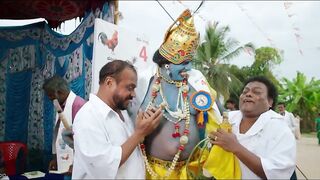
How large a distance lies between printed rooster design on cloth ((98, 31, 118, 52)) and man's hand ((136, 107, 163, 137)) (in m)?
3.13

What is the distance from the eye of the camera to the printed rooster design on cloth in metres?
4.89

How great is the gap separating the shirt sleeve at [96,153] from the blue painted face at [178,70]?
0.66m

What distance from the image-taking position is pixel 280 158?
193cm

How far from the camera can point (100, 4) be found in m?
5.13

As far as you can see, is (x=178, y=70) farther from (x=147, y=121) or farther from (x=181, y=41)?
(x=147, y=121)

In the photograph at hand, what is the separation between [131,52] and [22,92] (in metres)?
2.83

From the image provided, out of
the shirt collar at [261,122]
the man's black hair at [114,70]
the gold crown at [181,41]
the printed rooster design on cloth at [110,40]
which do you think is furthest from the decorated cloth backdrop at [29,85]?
the shirt collar at [261,122]

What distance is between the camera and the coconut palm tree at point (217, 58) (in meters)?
17.8

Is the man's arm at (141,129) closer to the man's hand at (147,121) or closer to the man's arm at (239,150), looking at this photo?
the man's hand at (147,121)

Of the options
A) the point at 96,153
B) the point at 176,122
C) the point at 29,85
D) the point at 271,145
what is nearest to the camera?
the point at 96,153

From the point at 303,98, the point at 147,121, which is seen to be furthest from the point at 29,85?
the point at 303,98

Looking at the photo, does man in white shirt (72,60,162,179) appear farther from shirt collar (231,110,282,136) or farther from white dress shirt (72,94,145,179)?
shirt collar (231,110,282,136)

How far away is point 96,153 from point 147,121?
1.05 feet

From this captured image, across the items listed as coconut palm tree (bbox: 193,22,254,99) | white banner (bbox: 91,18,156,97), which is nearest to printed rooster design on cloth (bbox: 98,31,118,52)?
white banner (bbox: 91,18,156,97)
